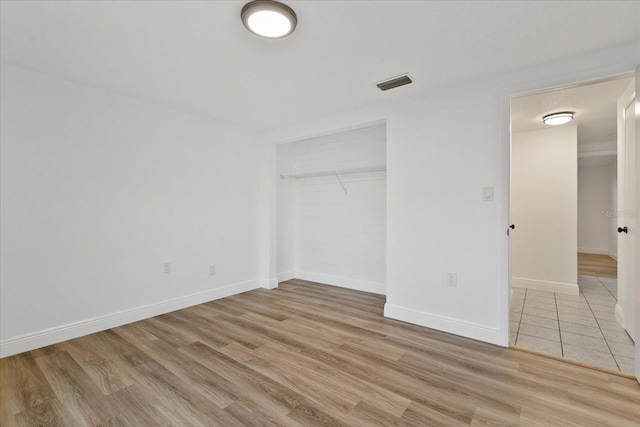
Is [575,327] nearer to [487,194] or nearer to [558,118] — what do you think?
[487,194]

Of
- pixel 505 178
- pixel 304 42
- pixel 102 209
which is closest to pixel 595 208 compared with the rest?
pixel 505 178

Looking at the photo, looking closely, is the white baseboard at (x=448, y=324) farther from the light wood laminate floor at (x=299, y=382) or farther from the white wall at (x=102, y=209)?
the white wall at (x=102, y=209)

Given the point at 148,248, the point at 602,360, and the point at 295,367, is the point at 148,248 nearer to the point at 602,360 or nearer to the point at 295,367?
the point at 295,367

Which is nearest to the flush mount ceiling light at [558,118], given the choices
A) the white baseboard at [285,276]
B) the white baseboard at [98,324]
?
the white baseboard at [285,276]

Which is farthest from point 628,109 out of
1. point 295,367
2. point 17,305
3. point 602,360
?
point 17,305

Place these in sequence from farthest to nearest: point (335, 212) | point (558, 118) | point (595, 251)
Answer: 1. point (595, 251)
2. point (335, 212)
3. point (558, 118)

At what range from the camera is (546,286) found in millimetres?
4117

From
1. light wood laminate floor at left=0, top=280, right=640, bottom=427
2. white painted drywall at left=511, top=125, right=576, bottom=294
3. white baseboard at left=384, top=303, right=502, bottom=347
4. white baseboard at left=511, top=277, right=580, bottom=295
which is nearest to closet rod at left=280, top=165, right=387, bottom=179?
white baseboard at left=384, top=303, right=502, bottom=347

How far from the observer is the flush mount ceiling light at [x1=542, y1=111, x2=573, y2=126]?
347 centimetres

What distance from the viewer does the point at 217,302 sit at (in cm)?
370

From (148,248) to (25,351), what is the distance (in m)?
1.23

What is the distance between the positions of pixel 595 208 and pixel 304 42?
24.4 feet

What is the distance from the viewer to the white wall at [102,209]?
240 cm

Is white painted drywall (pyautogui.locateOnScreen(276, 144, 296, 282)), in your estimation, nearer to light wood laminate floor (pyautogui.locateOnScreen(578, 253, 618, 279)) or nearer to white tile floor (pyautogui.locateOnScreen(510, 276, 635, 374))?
white tile floor (pyautogui.locateOnScreen(510, 276, 635, 374))
